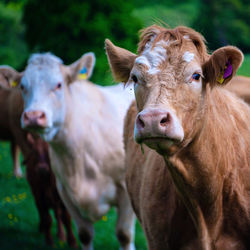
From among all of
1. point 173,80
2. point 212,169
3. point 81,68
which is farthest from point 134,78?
point 81,68

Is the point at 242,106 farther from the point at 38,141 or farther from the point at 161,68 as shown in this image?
the point at 38,141

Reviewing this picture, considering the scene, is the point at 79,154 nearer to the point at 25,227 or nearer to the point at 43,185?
the point at 43,185

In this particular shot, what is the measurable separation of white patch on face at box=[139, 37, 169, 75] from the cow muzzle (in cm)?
35

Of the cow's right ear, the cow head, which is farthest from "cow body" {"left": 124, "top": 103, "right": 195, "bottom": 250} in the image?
the cow's right ear

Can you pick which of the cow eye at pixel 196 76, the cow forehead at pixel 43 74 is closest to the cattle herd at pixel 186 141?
the cow eye at pixel 196 76

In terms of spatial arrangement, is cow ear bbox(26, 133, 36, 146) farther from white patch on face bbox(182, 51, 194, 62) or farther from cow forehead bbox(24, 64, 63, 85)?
white patch on face bbox(182, 51, 194, 62)

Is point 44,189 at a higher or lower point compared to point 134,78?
lower

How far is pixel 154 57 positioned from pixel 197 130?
19.9 inches

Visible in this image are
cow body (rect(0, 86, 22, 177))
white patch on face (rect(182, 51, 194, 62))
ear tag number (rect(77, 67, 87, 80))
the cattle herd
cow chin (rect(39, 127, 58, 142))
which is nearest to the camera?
the cattle herd

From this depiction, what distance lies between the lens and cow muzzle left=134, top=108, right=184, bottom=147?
268 centimetres

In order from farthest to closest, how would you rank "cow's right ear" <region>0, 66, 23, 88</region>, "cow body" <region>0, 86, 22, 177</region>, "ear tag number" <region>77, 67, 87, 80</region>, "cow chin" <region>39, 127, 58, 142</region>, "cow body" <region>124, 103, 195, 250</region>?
"cow body" <region>0, 86, 22, 177</region>, "ear tag number" <region>77, 67, 87, 80</region>, "cow's right ear" <region>0, 66, 23, 88</region>, "cow chin" <region>39, 127, 58, 142</region>, "cow body" <region>124, 103, 195, 250</region>

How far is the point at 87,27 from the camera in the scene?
14523 millimetres

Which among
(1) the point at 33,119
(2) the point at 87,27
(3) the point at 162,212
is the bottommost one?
(2) the point at 87,27

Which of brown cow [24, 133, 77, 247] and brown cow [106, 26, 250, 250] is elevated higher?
brown cow [106, 26, 250, 250]
